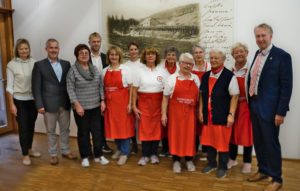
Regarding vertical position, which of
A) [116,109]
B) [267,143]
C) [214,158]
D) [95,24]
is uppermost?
[95,24]

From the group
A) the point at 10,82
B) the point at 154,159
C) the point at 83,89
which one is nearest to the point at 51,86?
the point at 83,89

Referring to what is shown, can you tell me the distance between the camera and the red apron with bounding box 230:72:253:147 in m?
3.08

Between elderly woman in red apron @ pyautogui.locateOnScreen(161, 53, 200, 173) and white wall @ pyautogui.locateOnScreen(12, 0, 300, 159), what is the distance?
0.96 metres

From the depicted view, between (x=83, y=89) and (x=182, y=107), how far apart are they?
1108 millimetres

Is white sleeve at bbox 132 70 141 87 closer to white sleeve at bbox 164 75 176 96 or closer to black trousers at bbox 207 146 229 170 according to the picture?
white sleeve at bbox 164 75 176 96

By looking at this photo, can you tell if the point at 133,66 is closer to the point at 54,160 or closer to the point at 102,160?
the point at 102,160

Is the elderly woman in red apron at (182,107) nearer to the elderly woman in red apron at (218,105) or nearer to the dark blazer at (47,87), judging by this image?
the elderly woman in red apron at (218,105)

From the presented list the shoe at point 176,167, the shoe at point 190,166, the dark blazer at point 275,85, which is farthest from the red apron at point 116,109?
the dark blazer at point 275,85

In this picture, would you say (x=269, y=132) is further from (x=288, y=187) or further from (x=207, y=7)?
(x=207, y=7)

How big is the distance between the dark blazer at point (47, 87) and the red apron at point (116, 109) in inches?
20.5

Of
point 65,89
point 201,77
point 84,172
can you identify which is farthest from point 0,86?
point 201,77

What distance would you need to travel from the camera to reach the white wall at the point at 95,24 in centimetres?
343

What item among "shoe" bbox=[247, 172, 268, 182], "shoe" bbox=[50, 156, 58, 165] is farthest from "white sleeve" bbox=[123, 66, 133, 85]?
"shoe" bbox=[247, 172, 268, 182]

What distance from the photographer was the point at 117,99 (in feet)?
11.3
